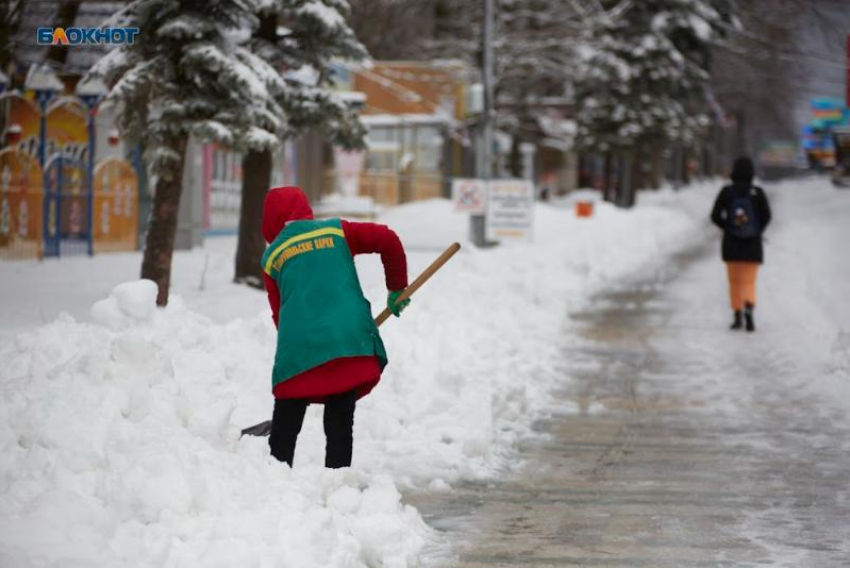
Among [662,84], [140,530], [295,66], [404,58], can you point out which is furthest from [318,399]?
[404,58]

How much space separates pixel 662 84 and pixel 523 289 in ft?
108

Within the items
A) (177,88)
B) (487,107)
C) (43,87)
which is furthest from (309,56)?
(487,107)

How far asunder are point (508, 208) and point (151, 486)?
2063 centimetres

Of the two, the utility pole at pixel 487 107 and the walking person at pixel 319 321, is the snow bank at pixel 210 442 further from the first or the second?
the utility pole at pixel 487 107

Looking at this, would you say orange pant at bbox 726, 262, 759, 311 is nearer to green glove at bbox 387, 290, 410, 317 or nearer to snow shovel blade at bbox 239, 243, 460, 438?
snow shovel blade at bbox 239, 243, 460, 438

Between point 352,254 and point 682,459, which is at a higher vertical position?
point 352,254

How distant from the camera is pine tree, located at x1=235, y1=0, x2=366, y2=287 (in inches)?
647

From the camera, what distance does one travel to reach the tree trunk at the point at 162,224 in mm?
14695

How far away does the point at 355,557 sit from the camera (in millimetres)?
5816

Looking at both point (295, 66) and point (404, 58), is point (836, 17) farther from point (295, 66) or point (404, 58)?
point (404, 58)

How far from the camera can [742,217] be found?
16.5m

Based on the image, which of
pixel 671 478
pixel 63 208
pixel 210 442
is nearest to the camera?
pixel 210 442

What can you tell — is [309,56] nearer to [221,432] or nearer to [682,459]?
[682,459]

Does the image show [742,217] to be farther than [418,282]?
Yes
